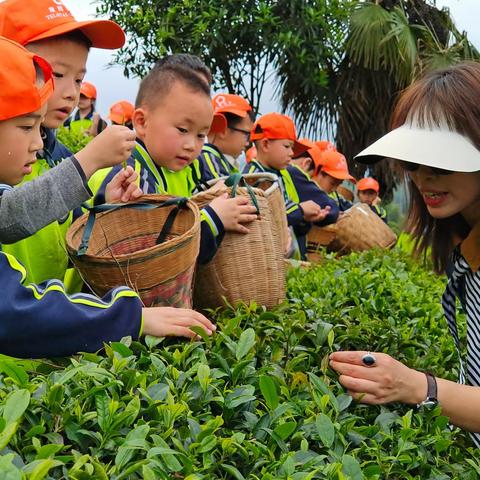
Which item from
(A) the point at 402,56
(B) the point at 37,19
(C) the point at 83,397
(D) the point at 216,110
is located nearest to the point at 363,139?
(A) the point at 402,56

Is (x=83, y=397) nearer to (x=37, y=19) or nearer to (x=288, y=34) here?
(x=37, y=19)

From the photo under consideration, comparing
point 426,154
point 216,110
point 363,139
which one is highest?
point 426,154

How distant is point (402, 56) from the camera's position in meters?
14.4

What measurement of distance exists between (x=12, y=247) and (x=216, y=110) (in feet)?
12.7

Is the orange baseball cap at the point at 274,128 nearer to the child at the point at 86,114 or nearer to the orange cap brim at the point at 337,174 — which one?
the orange cap brim at the point at 337,174

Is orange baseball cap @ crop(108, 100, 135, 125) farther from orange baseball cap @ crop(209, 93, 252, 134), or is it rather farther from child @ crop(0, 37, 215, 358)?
child @ crop(0, 37, 215, 358)

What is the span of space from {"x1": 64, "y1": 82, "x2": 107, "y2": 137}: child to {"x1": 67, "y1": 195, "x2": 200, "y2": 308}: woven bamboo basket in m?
6.42

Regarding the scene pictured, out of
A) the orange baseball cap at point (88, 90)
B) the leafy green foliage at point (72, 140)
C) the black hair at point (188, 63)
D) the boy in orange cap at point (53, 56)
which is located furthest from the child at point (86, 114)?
the boy in orange cap at point (53, 56)

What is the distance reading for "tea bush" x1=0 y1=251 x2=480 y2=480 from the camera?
143 centimetres

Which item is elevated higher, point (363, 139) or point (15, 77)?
point (15, 77)

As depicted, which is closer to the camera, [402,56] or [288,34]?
[288,34]

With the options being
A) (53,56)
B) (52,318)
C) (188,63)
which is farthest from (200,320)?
(188,63)

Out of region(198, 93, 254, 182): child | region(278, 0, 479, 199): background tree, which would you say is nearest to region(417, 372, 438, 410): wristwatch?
region(198, 93, 254, 182): child

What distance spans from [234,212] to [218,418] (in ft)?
4.51
